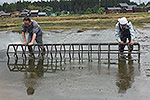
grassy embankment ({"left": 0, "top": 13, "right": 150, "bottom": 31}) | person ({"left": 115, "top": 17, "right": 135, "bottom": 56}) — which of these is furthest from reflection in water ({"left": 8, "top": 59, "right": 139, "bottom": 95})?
grassy embankment ({"left": 0, "top": 13, "right": 150, "bottom": 31})

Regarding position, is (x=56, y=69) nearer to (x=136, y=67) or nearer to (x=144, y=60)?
(x=136, y=67)

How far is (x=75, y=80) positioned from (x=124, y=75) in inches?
54.3

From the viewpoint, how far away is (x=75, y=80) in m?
5.37

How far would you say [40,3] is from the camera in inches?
5487

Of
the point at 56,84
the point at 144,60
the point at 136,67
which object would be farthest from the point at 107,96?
the point at 144,60

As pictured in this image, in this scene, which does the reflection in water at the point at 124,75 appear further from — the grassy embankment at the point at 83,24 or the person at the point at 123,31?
the grassy embankment at the point at 83,24


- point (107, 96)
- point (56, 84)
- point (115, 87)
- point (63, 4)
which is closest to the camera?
point (107, 96)

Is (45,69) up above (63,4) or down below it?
below

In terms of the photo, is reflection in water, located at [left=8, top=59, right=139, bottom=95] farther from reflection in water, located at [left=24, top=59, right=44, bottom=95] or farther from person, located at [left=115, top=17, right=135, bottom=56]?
person, located at [left=115, top=17, right=135, bottom=56]

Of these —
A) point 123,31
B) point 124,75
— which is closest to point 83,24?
point 123,31

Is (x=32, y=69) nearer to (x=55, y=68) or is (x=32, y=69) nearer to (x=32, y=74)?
(x=32, y=74)

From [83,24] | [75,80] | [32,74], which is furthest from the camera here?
[83,24]

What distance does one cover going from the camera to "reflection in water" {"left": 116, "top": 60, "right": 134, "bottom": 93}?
4.76m

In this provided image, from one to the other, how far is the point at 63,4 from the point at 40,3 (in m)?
26.7
